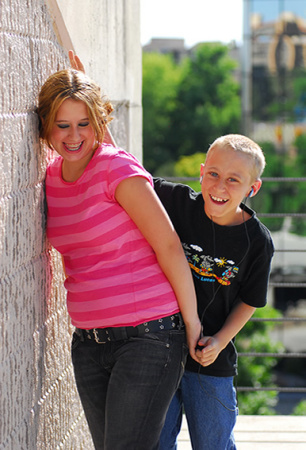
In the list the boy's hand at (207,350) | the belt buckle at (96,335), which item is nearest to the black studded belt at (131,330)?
the belt buckle at (96,335)

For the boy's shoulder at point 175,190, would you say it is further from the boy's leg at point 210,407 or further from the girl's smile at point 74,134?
the boy's leg at point 210,407

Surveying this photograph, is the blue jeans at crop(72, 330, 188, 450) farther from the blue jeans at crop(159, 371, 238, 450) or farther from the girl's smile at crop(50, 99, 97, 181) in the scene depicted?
the girl's smile at crop(50, 99, 97, 181)

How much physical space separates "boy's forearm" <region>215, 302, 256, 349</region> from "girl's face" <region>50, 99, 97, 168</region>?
689 millimetres

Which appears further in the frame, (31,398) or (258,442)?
A: (258,442)

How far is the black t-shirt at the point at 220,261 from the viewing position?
2.48m

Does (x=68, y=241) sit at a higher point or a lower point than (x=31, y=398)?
higher

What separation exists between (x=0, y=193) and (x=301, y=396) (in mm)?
32363

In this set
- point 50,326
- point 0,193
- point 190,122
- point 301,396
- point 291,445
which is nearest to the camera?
point 0,193

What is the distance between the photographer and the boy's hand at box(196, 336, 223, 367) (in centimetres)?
242

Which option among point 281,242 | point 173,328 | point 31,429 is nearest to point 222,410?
point 173,328

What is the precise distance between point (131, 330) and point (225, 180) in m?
0.54

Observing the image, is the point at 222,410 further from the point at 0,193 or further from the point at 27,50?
the point at 27,50

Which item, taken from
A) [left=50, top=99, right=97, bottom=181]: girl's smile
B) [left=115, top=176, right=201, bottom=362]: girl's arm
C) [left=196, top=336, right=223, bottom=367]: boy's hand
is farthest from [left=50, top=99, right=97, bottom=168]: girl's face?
[left=196, top=336, right=223, bottom=367]: boy's hand

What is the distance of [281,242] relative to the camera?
33000mm
